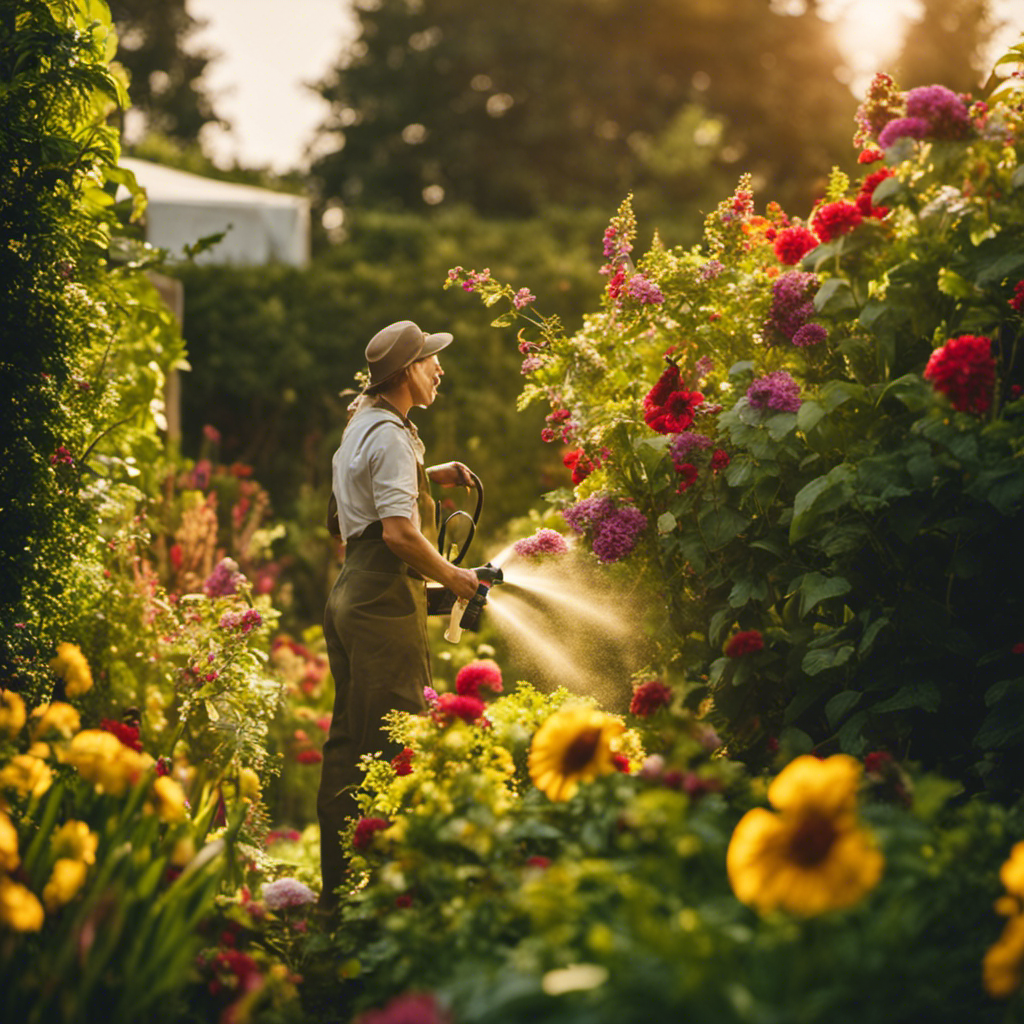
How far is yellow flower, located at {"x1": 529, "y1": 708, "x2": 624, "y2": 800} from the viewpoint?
2029 mm

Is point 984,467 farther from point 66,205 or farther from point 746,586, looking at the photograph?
point 66,205

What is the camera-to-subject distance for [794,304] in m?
2.95

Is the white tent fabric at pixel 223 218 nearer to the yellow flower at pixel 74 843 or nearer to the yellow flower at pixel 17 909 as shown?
the yellow flower at pixel 74 843

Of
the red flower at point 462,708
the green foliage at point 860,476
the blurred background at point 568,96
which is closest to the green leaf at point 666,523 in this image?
the green foliage at point 860,476

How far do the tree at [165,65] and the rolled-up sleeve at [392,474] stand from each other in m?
24.8

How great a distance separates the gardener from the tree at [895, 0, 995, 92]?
70.8ft

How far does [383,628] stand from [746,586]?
1.21 metres

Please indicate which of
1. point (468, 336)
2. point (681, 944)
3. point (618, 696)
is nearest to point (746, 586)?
point (618, 696)

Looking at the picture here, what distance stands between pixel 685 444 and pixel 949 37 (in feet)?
74.1

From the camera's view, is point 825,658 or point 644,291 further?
point 644,291

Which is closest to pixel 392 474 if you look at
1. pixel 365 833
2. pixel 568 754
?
pixel 365 833

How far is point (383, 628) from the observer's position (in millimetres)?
3344

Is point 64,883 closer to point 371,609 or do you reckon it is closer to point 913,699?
point 371,609

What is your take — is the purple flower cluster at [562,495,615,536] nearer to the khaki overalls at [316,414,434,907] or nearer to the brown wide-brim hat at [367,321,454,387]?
the khaki overalls at [316,414,434,907]
